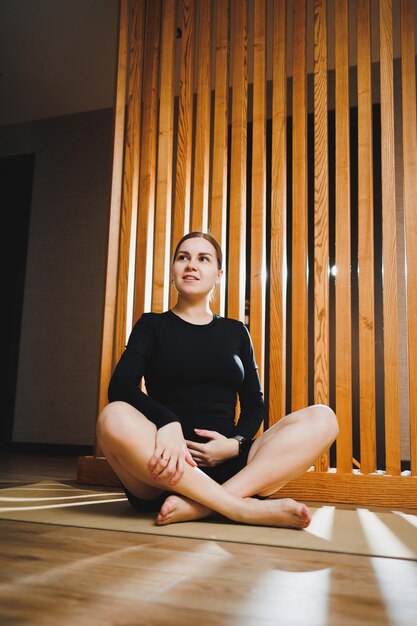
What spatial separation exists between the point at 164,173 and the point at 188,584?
205 cm

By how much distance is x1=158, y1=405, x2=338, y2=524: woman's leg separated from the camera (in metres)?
1.49

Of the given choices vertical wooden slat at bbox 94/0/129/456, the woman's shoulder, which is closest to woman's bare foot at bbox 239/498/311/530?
the woman's shoulder

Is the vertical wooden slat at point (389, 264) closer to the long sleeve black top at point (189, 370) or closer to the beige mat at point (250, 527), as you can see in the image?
the beige mat at point (250, 527)

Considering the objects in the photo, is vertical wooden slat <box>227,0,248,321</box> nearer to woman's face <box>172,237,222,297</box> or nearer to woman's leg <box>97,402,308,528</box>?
woman's face <box>172,237,222,297</box>

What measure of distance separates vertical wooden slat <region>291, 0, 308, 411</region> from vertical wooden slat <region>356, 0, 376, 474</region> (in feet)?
0.74

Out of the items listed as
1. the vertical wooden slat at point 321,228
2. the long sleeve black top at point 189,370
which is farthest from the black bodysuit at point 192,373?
the vertical wooden slat at point 321,228

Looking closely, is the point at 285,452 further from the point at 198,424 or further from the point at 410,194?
the point at 410,194

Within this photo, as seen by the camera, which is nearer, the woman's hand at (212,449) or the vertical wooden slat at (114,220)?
the woman's hand at (212,449)

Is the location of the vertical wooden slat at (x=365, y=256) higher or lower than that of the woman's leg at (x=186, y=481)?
higher

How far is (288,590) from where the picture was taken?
2.77ft

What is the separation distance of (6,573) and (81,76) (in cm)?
394

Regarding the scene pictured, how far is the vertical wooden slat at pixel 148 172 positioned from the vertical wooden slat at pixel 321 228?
76 centimetres

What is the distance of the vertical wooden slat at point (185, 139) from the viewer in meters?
2.53

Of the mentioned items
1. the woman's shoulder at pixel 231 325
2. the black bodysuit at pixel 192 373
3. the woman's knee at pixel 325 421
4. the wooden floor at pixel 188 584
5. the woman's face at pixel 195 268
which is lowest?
the wooden floor at pixel 188 584
